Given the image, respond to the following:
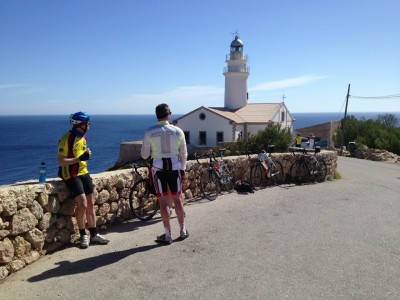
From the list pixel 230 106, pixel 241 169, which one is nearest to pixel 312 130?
pixel 230 106

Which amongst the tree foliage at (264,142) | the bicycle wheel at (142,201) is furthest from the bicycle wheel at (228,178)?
the tree foliage at (264,142)

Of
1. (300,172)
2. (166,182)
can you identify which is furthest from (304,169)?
(166,182)

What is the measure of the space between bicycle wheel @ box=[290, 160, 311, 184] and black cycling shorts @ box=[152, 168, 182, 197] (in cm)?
624

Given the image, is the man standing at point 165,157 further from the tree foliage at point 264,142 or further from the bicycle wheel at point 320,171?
the tree foliage at point 264,142

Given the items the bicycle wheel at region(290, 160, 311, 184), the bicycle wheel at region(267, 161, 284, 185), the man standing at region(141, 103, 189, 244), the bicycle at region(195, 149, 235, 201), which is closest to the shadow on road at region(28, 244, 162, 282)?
the man standing at region(141, 103, 189, 244)

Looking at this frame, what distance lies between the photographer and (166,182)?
5.54 m

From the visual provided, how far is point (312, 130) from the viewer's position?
145ft

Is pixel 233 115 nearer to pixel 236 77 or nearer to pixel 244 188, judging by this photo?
pixel 236 77

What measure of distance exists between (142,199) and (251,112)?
41868 mm

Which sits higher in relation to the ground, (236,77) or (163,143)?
(236,77)

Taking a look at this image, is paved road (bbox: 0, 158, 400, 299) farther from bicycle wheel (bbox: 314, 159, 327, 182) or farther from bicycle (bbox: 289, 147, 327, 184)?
bicycle wheel (bbox: 314, 159, 327, 182)

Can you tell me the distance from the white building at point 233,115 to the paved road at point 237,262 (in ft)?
117

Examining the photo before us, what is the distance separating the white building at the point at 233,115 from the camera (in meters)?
44.1

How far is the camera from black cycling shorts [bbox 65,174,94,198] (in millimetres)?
5262
